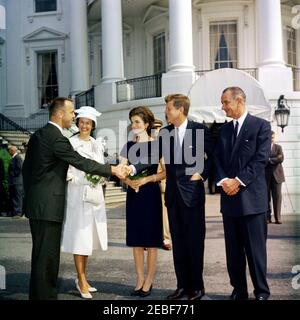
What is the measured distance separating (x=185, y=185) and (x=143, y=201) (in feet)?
1.55

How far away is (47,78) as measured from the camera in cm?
1728

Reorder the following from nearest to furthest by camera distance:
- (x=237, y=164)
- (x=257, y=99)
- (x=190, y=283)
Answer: (x=237, y=164), (x=190, y=283), (x=257, y=99)

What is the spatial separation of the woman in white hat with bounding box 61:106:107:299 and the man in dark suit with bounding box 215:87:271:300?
115 cm

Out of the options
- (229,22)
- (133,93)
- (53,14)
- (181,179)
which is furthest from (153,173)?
(53,14)

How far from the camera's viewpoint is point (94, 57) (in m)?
18.7

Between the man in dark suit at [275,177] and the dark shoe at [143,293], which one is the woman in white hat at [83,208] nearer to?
the dark shoe at [143,293]

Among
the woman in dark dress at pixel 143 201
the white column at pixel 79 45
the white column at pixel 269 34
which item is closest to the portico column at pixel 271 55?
the white column at pixel 269 34

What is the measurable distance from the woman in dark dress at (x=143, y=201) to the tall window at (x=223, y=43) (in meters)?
13.2

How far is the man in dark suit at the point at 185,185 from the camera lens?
4.09m

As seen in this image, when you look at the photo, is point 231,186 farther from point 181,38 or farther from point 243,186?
point 181,38

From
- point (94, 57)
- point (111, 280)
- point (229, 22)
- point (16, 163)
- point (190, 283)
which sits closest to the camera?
point (190, 283)

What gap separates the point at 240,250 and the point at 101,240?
4.12ft

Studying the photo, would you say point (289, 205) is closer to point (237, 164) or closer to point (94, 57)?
point (237, 164)

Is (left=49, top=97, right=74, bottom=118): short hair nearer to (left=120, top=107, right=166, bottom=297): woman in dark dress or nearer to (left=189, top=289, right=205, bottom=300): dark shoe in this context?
(left=120, top=107, right=166, bottom=297): woman in dark dress
